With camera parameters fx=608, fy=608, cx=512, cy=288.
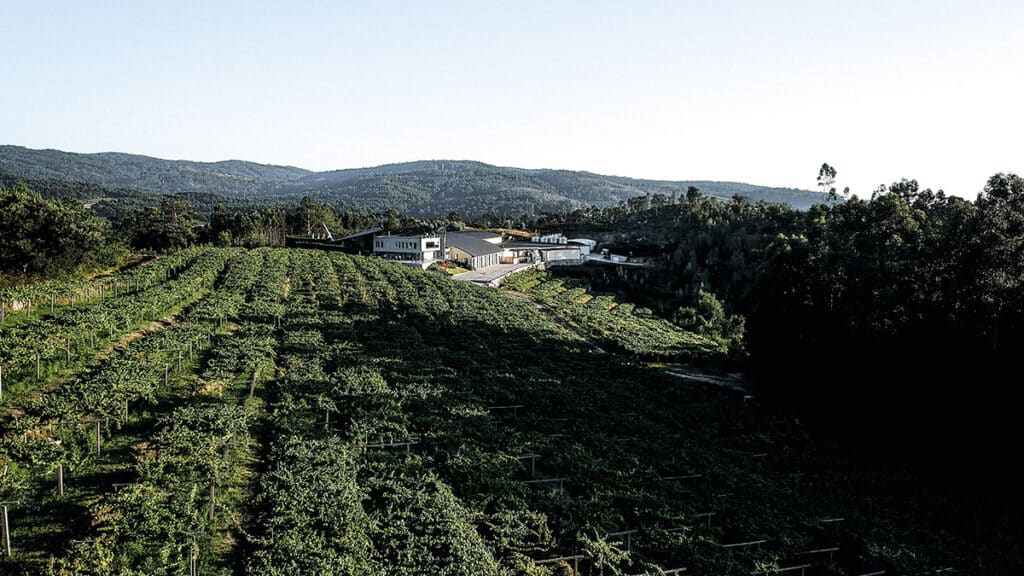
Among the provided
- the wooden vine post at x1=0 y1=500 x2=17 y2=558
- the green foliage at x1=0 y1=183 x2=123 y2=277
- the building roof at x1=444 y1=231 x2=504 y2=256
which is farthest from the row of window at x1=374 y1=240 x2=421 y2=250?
the wooden vine post at x1=0 y1=500 x2=17 y2=558

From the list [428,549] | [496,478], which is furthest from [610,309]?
[428,549]

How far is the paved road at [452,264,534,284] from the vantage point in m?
75.2

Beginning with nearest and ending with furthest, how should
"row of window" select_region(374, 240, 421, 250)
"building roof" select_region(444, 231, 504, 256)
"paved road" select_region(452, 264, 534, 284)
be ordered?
"paved road" select_region(452, 264, 534, 284)
"row of window" select_region(374, 240, 421, 250)
"building roof" select_region(444, 231, 504, 256)

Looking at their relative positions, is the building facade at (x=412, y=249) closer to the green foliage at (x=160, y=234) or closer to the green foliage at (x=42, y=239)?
the green foliage at (x=160, y=234)

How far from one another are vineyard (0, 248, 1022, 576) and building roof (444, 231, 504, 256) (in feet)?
159

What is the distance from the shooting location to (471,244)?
9244 centimetres

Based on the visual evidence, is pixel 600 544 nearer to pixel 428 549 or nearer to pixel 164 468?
pixel 428 549

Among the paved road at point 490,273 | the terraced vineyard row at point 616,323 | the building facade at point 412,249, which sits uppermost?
the building facade at point 412,249

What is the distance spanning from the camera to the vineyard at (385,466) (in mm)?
15977

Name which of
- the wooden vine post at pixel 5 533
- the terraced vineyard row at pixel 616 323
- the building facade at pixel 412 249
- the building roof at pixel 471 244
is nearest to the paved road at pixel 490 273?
the terraced vineyard row at pixel 616 323

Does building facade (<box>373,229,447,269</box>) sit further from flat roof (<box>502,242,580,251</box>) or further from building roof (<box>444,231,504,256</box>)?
flat roof (<box>502,242,580,251</box>)

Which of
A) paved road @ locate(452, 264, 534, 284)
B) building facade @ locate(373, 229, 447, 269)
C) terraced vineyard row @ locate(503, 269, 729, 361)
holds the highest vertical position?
building facade @ locate(373, 229, 447, 269)

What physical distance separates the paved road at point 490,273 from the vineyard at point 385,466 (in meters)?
34.8

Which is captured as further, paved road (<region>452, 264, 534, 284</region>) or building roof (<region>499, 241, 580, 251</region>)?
building roof (<region>499, 241, 580, 251</region>)
